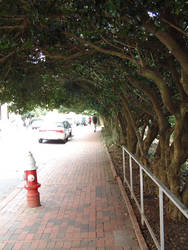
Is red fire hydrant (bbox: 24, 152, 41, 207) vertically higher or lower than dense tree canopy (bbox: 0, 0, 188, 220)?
lower

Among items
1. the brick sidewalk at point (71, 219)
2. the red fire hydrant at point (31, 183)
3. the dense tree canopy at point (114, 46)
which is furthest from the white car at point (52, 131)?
the red fire hydrant at point (31, 183)

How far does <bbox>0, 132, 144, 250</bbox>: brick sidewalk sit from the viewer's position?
374cm

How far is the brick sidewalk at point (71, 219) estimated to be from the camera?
3.74 m

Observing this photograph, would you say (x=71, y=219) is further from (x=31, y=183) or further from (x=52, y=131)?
(x=52, y=131)

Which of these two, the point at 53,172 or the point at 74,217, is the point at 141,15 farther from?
the point at 53,172

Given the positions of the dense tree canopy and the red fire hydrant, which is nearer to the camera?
the dense tree canopy

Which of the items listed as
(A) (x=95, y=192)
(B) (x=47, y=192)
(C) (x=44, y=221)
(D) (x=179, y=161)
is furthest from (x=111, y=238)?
(B) (x=47, y=192)

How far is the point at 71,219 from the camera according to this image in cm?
456

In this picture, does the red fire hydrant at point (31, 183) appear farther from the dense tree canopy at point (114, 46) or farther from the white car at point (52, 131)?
the white car at point (52, 131)

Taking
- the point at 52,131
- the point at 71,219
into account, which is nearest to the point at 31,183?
the point at 71,219

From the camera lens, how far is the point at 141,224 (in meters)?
4.30

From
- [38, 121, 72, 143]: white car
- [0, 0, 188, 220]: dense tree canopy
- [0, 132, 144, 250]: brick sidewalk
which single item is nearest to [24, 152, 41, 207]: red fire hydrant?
[0, 132, 144, 250]: brick sidewalk

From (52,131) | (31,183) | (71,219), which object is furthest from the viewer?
(52,131)

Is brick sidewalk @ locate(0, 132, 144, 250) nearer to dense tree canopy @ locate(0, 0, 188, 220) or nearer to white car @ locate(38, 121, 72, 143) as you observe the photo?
dense tree canopy @ locate(0, 0, 188, 220)
